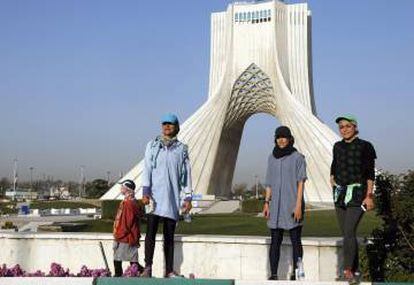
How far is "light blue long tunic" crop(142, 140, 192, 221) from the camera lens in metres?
5.42

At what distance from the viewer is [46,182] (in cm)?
13112

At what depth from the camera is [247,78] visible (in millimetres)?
41969

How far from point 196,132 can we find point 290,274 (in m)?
32.4

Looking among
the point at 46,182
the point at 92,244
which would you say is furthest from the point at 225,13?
the point at 46,182

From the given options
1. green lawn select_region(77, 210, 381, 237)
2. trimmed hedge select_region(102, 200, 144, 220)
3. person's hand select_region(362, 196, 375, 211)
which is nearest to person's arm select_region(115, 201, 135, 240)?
person's hand select_region(362, 196, 375, 211)

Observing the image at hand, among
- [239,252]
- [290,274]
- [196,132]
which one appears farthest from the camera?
[196,132]

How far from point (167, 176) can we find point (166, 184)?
0.25ft

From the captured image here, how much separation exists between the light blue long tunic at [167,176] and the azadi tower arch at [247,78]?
3180 cm

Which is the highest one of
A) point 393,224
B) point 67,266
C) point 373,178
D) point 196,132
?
point 196,132

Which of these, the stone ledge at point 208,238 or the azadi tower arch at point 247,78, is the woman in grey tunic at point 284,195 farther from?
the azadi tower arch at point 247,78

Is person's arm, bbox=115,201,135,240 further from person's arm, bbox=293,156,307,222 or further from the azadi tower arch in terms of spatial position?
the azadi tower arch

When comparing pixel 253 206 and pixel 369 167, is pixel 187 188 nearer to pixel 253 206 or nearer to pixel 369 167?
pixel 369 167

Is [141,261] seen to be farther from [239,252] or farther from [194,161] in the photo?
Result: [194,161]

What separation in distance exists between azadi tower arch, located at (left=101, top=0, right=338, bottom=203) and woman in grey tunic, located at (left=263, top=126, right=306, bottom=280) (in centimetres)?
3181
